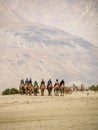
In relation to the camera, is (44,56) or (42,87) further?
(44,56)

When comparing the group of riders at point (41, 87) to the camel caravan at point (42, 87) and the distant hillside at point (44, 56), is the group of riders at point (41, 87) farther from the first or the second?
the distant hillside at point (44, 56)

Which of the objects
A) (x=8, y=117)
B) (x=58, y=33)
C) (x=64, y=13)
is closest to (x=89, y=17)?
(x=64, y=13)

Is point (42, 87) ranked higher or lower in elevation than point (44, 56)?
lower

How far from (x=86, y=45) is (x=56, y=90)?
101 meters

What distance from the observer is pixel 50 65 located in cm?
11262

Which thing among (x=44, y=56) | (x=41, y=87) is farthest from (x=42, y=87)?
(x=44, y=56)

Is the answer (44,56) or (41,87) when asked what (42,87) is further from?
(44,56)

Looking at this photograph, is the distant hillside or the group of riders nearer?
the group of riders

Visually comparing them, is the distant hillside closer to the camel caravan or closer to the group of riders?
the camel caravan

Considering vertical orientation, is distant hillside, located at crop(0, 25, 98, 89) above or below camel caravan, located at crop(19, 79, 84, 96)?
above

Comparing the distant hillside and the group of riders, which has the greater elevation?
the distant hillside

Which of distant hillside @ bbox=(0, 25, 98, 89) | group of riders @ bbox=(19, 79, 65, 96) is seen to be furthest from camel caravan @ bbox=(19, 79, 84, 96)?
distant hillside @ bbox=(0, 25, 98, 89)

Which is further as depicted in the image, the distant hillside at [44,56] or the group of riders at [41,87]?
the distant hillside at [44,56]

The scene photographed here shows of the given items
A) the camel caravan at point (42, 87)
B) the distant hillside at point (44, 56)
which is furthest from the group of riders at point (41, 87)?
the distant hillside at point (44, 56)
